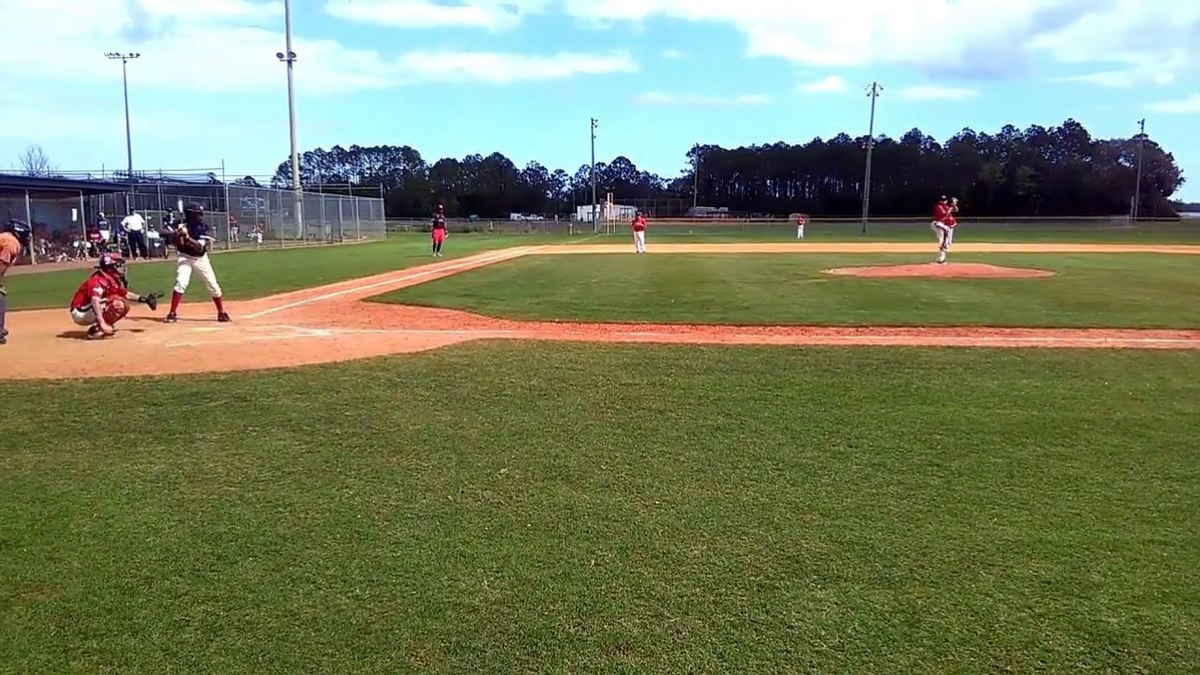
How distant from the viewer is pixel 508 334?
10484 millimetres

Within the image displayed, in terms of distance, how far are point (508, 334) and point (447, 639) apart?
7.32 m

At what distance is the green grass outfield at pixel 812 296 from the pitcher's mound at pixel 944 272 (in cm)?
72

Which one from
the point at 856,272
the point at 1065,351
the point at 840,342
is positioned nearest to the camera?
the point at 1065,351

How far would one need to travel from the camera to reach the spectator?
29141mm

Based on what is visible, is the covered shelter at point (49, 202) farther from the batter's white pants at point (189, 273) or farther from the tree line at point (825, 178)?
the tree line at point (825, 178)

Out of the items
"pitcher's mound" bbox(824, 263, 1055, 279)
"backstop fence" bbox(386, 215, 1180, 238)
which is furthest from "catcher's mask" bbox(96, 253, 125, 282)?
"backstop fence" bbox(386, 215, 1180, 238)

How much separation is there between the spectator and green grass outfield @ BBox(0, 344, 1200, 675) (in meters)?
25.2

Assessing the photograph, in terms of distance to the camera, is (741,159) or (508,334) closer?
(508,334)

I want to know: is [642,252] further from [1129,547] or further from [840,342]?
[1129,547]

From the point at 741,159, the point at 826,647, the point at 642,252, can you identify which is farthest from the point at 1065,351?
the point at 741,159

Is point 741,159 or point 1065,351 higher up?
point 741,159

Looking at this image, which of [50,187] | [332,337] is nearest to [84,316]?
[332,337]

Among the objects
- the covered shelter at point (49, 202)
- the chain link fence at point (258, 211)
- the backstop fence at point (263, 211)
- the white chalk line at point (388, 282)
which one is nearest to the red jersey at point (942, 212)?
the white chalk line at point (388, 282)

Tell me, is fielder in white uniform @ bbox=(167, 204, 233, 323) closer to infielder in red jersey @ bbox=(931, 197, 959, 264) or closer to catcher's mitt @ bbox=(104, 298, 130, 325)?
catcher's mitt @ bbox=(104, 298, 130, 325)
